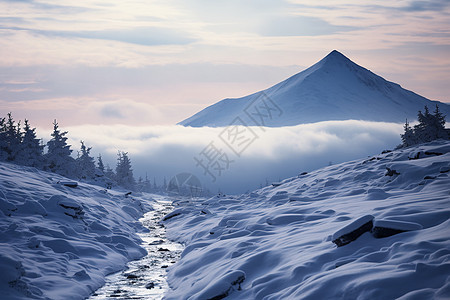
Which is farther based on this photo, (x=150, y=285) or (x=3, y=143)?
(x=3, y=143)

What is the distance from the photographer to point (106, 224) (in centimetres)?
2664

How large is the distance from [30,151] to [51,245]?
3894cm

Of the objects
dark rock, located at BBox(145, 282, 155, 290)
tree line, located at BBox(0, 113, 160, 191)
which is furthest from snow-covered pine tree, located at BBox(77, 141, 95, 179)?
dark rock, located at BBox(145, 282, 155, 290)

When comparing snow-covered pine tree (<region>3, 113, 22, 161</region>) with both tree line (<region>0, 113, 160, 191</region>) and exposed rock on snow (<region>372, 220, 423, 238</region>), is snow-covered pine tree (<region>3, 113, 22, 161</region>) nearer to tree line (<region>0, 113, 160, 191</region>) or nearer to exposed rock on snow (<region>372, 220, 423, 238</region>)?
tree line (<region>0, 113, 160, 191</region>)

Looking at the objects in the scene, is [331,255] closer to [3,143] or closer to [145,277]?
[145,277]

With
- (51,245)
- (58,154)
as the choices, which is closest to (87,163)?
(58,154)

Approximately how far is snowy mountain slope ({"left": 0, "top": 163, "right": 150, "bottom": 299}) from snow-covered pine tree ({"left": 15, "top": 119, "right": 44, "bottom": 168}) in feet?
78.6

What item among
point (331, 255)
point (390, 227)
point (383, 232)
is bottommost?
point (331, 255)

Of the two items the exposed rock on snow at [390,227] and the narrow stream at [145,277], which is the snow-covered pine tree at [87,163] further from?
the exposed rock on snow at [390,227]

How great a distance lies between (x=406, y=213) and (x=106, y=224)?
22075 millimetres

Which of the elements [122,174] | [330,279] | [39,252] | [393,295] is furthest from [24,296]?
[122,174]

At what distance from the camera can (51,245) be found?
1805cm

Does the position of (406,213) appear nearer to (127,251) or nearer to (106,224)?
(127,251)

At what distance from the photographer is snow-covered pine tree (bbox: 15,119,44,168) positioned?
49750mm
